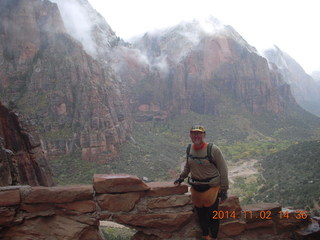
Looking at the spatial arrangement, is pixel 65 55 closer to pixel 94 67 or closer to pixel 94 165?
pixel 94 67

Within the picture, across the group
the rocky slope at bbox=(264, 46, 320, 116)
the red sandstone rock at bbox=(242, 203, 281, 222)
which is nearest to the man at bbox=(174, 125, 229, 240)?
the red sandstone rock at bbox=(242, 203, 281, 222)

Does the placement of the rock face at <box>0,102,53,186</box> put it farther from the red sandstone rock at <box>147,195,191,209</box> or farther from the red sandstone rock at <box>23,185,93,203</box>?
the red sandstone rock at <box>147,195,191,209</box>

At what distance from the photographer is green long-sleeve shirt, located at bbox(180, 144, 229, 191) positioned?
14.5 feet

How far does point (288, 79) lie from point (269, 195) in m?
171

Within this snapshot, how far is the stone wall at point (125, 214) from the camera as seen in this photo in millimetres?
4141

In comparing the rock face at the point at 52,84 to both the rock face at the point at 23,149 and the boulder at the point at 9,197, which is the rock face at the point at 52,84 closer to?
the rock face at the point at 23,149

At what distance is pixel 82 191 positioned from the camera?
4.37 metres

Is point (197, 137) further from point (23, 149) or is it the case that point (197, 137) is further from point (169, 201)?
point (23, 149)

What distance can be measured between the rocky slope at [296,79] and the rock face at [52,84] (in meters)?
143

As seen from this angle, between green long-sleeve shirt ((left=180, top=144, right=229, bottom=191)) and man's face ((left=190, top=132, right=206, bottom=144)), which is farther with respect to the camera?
man's face ((left=190, top=132, right=206, bottom=144))

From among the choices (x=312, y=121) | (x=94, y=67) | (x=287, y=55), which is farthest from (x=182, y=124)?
(x=287, y=55)

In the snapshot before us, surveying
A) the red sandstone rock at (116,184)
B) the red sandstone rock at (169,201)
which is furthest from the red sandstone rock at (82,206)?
the red sandstone rock at (169,201)

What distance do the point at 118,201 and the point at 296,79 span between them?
198m

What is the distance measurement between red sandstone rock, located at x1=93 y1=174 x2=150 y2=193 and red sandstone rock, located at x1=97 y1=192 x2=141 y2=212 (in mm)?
81
